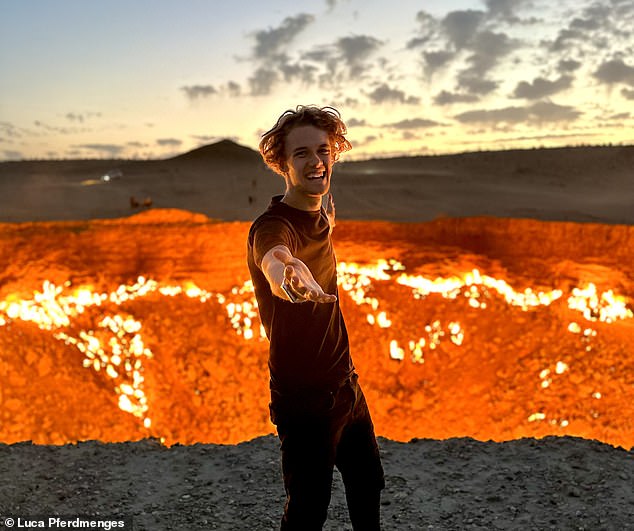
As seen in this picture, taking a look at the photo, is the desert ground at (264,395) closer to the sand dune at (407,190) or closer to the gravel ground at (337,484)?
the gravel ground at (337,484)

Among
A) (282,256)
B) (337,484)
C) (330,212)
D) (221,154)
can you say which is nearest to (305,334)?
(282,256)

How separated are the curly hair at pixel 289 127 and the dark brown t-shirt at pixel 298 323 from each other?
23 centimetres

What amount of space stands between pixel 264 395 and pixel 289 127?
24.2ft

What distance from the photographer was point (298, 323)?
106 inches

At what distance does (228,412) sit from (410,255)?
4.55 metres

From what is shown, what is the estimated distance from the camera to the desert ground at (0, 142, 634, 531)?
451 cm

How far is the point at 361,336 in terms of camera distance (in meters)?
10.0

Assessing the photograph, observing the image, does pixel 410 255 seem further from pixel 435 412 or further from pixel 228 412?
pixel 228 412

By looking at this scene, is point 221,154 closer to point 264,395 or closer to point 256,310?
point 256,310

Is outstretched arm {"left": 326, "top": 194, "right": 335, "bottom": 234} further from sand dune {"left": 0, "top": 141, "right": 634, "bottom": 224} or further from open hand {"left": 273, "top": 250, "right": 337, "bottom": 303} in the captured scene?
sand dune {"left": 0, "top": 141, "right": 634, "bottom": 224}

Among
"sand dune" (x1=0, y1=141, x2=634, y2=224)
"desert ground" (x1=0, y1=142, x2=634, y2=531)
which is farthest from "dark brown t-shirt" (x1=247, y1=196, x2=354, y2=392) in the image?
"sand dune" (x1=0, y1=141, x2=634, y2=224)

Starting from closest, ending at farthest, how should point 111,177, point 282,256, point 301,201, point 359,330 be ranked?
point 282,256 → point 301,201 → point 359,330 → point 111,177

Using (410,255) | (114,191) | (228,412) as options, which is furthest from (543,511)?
(114,191)

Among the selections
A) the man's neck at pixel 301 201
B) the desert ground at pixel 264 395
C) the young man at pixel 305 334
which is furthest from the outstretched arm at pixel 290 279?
the desert ground at pixel 264 395
